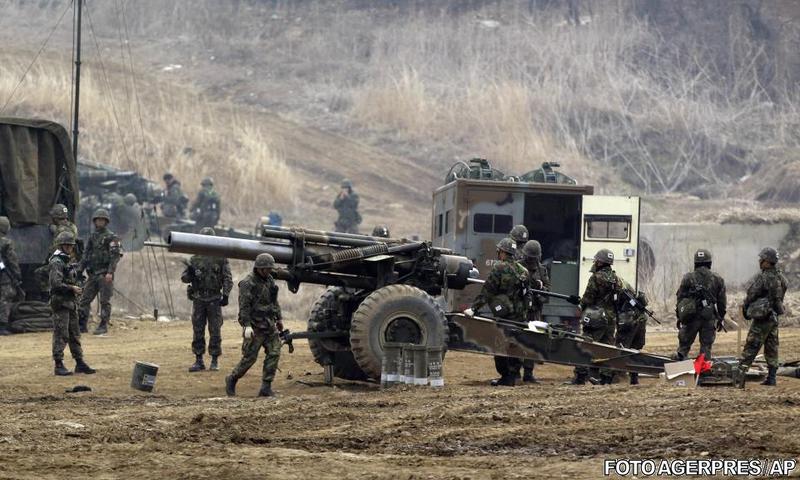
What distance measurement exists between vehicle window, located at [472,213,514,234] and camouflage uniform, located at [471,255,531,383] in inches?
213

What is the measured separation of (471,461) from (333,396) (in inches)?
166

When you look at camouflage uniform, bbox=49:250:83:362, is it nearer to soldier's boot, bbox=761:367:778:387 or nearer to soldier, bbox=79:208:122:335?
soldier, bbox=79:208:122:335

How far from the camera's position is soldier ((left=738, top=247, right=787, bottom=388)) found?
1617 cm

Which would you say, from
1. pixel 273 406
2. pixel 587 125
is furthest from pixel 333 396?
pixel 587 125

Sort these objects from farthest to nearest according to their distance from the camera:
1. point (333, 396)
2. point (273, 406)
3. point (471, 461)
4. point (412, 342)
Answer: point (412, 342), point (333, 396), point (273, 406), point (471, 461)

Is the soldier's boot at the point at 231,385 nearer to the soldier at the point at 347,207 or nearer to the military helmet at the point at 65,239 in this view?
the military helmet at the point at 65,239

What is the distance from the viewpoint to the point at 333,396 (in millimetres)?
14359

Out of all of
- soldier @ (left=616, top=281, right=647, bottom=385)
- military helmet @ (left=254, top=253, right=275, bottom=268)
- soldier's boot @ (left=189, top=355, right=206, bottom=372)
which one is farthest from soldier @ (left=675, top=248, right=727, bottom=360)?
soldier's boot @ (left=189, top=355, right=206, bottom=372)

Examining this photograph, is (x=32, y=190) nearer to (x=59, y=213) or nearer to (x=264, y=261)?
(x=59, y=213)

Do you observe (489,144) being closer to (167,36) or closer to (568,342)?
(167,36)

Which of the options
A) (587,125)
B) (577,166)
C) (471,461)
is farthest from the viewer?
(587,125)

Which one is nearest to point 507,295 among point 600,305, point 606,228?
point 600,305

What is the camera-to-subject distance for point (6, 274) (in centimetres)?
2100

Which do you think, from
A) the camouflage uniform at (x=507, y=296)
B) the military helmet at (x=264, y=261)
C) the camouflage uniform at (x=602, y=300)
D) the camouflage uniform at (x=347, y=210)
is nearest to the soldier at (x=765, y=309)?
the camouflage uniform at (x=602, y=300)
